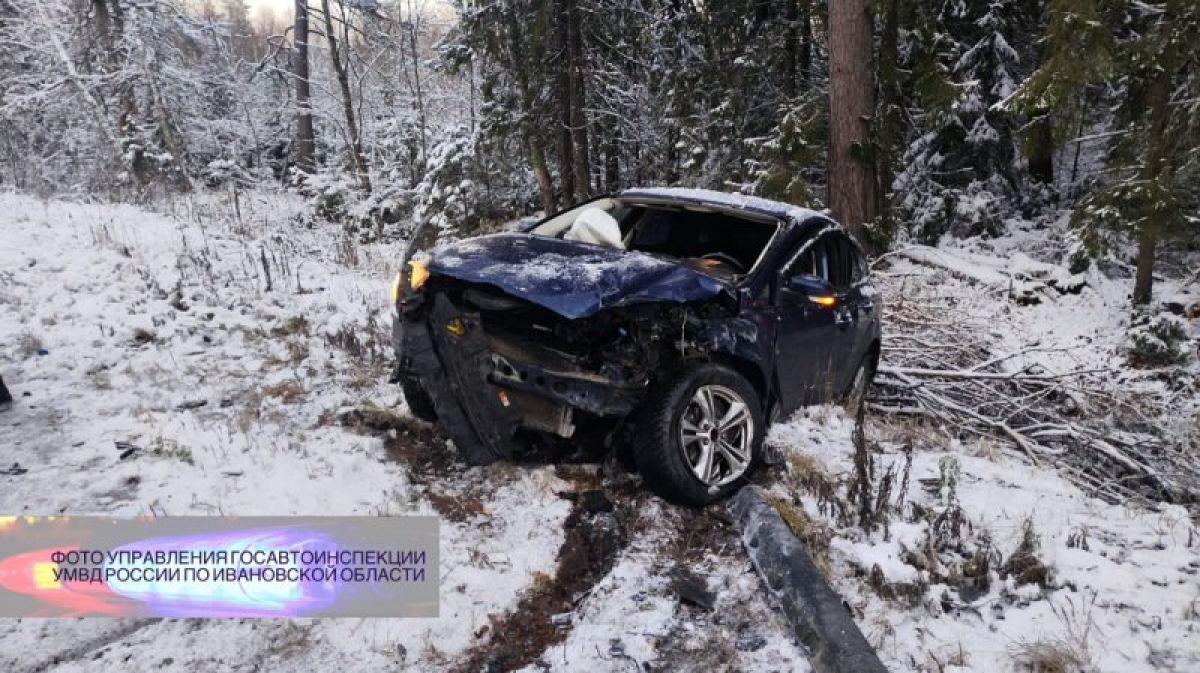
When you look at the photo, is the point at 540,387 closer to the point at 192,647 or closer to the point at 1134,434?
the point at 192,647

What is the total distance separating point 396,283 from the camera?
416 cm

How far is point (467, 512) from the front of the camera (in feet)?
12.2

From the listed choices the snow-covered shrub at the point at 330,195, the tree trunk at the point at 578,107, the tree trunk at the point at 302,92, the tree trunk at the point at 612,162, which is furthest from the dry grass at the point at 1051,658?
the tree trunk at the point at 302,92

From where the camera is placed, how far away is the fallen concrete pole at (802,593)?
2.58 m

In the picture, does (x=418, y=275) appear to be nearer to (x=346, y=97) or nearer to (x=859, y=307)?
(x=859, y=307)

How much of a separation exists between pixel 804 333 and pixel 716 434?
119cm

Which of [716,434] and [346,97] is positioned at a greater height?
[346,97]

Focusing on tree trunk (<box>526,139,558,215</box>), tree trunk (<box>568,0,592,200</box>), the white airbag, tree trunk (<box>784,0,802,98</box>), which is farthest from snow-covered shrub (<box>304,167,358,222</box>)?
the white airbag

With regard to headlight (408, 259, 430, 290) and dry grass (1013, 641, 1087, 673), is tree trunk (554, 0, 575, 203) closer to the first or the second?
headlight (408, 259, 430, 290)

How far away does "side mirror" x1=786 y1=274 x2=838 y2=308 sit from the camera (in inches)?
176

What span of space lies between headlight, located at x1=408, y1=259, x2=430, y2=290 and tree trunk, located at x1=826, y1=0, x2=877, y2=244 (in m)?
7.27

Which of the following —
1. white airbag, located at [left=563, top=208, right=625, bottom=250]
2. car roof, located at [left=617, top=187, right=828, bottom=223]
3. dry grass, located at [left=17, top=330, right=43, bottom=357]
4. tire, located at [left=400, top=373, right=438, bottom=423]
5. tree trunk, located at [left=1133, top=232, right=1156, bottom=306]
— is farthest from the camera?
tree trunk, located at [left=1133, top=232, right=1156, bottom=306]

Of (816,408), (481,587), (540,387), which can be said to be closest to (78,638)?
(481,587)

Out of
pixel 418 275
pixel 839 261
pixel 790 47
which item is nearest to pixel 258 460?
pixel 418 275
